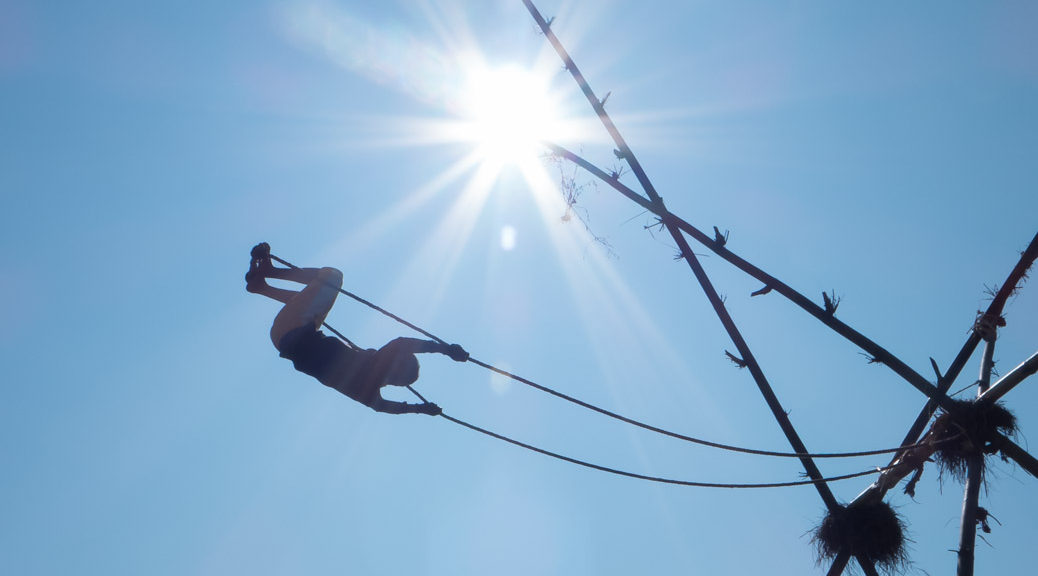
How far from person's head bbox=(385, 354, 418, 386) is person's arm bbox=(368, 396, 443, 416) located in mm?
162

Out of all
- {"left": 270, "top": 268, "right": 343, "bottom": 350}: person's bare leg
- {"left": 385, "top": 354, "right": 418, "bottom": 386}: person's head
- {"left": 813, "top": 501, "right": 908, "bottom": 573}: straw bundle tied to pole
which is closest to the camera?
{"left": 385, "top": 354, "right": 418, "bottom": 386}: person's head

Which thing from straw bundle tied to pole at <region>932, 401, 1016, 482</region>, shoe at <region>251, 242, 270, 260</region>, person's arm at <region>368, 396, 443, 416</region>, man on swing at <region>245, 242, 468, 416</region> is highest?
straw bundle tied to pole at <region>932, 401, 1016, 482</region>

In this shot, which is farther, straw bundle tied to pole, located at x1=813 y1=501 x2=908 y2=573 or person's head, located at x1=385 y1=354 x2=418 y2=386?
straw bundle tied to pole, located at x1=813 y1=501 x2=908 y2=573

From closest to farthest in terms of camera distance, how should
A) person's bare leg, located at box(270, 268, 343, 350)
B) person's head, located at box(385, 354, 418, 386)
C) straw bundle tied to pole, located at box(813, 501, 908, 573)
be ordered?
1. person's head, located at box(385, 354, 418, 386)
2. person's bare leg, located at box(270, 268, 343, 350)
3. straw bundle tied to pole, located at box(813, 501, 908, 573)

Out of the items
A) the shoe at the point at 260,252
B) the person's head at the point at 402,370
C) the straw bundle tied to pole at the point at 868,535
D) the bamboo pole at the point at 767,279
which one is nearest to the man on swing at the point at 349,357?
the person's head at the point at 402,370

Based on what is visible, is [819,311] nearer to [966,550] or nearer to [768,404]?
[768,404]

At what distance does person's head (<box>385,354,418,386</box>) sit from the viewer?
6664 mm

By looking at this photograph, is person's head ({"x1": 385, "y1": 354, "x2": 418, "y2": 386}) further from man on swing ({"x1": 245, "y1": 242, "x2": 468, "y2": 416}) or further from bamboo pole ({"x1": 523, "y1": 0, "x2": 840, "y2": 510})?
bamboo pole ({"x1": 523, "y1": 0, "x2": 840, "y2": 510})

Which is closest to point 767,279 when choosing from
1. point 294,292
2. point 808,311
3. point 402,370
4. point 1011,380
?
point 808,311

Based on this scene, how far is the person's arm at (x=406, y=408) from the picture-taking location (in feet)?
22.1

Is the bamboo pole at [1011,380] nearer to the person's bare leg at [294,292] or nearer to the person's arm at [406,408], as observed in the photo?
the person's arm at [406,408]

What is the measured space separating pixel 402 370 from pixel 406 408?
0.31 m

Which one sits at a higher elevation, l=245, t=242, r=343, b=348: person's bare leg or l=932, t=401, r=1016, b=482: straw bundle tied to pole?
l=932, t=401, r=1016, b=482: straw bundle tied to pole

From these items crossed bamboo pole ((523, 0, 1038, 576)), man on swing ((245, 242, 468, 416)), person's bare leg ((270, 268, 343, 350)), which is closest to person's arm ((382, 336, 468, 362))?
man on swing ((245, 242, 468, 416))
